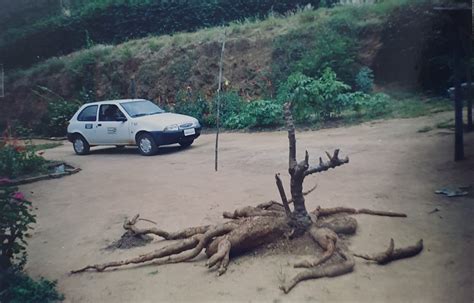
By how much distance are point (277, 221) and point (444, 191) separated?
924 millimetres

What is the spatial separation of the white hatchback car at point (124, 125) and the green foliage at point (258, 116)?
10.5 inches

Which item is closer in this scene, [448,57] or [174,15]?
[448,57]

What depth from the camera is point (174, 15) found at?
9.75ft

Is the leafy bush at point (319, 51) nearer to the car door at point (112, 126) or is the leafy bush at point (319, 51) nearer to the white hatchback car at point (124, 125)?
the white hatchback car at point (124, 125)

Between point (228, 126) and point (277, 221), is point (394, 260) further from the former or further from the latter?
point (228, 126)

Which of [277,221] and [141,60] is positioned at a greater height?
[141,60]

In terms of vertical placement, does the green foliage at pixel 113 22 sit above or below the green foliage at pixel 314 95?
above

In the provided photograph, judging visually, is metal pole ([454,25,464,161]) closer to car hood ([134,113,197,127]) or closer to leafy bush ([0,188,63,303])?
car hood ([134,113,197,127])

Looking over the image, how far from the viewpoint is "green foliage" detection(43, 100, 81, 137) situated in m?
2.93

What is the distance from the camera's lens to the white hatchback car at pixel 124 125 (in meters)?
2.90

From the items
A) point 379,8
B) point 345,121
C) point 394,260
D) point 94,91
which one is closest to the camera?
point 394,260

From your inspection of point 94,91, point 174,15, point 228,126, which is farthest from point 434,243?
point 94,91

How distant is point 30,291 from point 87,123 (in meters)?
1.09

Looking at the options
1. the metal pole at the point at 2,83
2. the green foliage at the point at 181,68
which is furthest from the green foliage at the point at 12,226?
the green foliage at the point at 181,68
